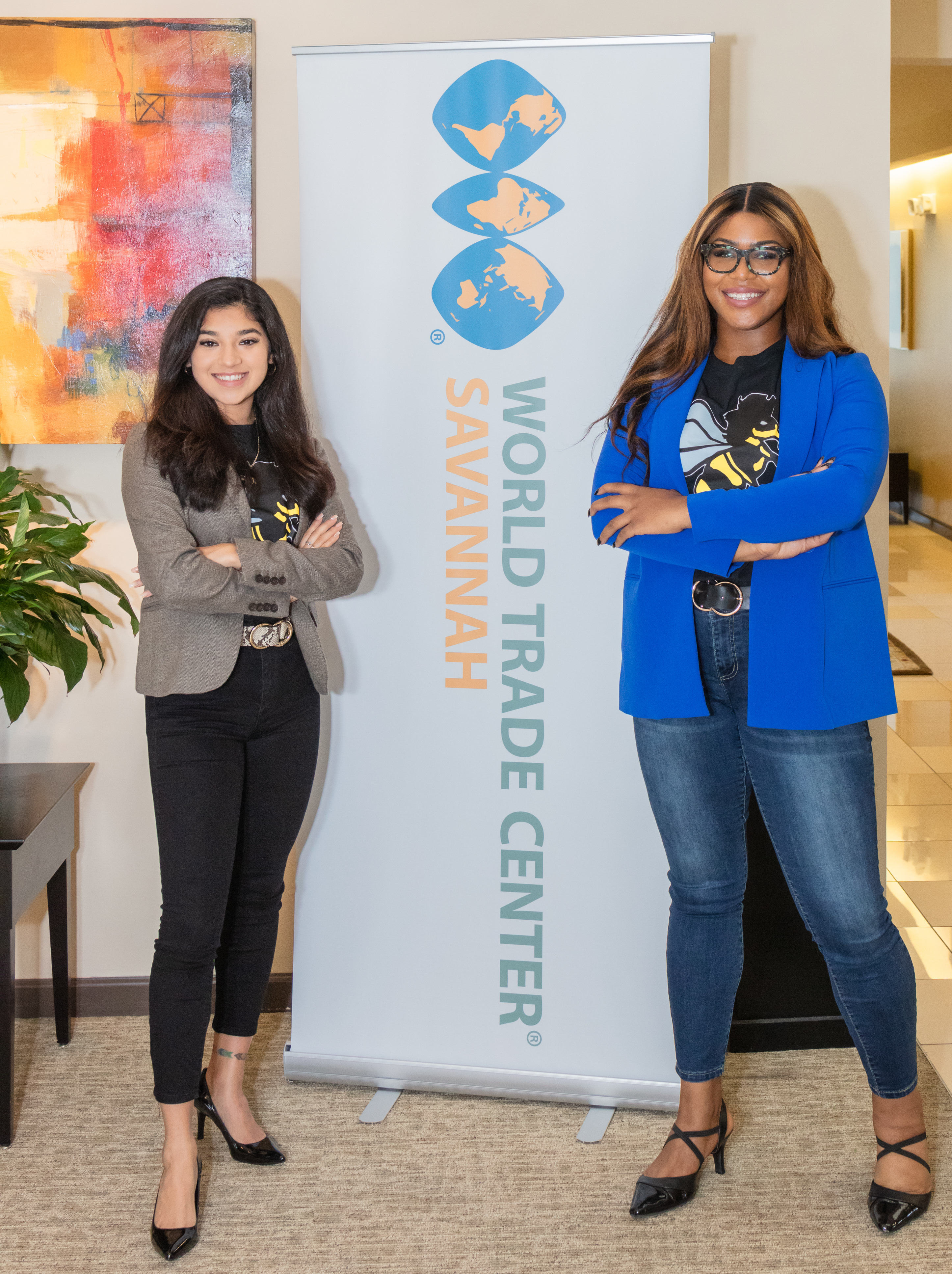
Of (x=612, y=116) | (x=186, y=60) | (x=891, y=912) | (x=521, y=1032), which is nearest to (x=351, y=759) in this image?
(x=521, y=1032)

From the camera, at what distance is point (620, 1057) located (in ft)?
7.97

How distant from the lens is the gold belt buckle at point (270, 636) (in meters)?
2.09

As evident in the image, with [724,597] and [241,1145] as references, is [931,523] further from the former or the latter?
[241,1145]

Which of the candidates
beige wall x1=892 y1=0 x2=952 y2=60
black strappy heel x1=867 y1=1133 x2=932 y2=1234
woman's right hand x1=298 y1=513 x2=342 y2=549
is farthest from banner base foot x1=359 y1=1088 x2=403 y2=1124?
beige wall x1=892 y1=0 x2=952 y2=60

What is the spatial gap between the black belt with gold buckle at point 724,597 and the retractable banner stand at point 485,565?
0.38 metres

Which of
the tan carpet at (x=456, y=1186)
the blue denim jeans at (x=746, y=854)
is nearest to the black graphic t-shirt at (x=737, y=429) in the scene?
the blue denim jeans at (x=746, y=854)

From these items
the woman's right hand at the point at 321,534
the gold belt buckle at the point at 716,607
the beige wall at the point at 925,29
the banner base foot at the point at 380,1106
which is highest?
the beige wall at the point at 925,29

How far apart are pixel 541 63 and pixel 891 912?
2641 mm

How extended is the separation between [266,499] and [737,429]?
0.84 m

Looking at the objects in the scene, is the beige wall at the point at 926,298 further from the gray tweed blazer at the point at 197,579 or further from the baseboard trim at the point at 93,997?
the baseboard trim at the point at 93,997

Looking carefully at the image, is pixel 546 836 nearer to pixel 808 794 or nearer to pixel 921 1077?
pixel 808 794

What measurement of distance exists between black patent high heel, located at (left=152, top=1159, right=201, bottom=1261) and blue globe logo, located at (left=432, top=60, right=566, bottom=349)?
1682mm

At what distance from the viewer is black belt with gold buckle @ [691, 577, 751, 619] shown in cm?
195

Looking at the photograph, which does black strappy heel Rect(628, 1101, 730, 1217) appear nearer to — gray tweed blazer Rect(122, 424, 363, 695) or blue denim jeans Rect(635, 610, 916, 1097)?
blue denim jeans Rect(635, 610, 916, 1097)
